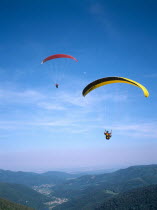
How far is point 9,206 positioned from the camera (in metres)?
159

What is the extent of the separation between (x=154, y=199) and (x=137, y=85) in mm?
175322

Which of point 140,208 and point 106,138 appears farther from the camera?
point 140,208

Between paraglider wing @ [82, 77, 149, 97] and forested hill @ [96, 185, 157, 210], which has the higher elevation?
paraglider wing @ [82, 77, 149, 97]

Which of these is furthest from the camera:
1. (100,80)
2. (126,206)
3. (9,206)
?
(126,206)

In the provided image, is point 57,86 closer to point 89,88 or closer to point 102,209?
point 89,88

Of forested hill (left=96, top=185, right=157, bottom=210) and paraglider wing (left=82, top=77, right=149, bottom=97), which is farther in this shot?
forested hill (left=96, top=185, right=157, bottom=210)

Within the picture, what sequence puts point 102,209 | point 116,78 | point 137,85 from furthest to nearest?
1. point 102,209
2. point 116,78
3. point 137,85

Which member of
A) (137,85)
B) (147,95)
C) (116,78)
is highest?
(116,78)

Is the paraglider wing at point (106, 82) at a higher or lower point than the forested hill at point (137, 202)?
higher

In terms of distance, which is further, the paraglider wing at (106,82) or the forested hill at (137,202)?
the forested hill at (137,202)

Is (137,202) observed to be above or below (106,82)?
below

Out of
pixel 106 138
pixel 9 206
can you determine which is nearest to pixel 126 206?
pixel 9 206

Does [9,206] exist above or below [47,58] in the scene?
below

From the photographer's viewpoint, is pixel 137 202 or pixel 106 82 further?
pixel 137 202
